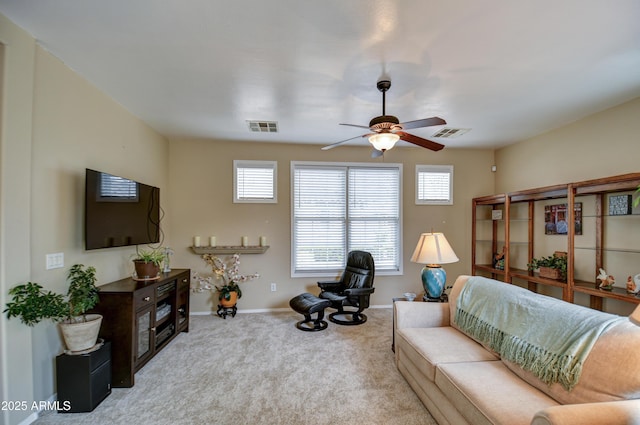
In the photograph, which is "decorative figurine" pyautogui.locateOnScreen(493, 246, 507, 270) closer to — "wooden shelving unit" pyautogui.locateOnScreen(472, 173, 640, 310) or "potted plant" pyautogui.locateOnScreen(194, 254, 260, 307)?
"wooden shelving unit" pyautogui.locateOnScreen(472, 173, 640, 310)

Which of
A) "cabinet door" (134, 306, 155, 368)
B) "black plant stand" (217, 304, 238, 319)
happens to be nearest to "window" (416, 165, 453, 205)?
"black plant stand" (217, 304, 238, 319)

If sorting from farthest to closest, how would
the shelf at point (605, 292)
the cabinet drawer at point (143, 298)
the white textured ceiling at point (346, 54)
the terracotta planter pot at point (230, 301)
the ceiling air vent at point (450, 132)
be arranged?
the terracotta planter pot at point (230, 301) → the ceiling air vent at point (450, 132) → the shelf at point (605, 292) → the cabinet drawer at point (143, 298) → the white textured ceiling at point (346, 54)

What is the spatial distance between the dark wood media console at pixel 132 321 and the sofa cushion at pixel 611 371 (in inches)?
125

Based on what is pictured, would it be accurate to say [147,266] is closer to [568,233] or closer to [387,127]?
[387,127]

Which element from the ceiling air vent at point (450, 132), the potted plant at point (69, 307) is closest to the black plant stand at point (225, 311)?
the potted plant at point (69, 307)

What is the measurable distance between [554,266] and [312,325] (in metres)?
3.26

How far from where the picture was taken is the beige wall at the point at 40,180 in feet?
6.34

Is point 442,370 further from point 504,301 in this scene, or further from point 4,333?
point 4,333

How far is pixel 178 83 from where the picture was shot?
273 centimetres

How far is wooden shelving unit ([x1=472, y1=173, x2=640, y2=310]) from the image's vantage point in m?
2.99

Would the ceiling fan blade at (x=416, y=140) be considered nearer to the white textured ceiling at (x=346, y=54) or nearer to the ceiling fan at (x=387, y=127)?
the ceiling fan at (x=387, y=127)

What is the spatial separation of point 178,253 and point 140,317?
6.13 feet

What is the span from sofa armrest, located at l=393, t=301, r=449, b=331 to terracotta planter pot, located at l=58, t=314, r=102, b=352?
2615 mm

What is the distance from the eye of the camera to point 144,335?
282cm
